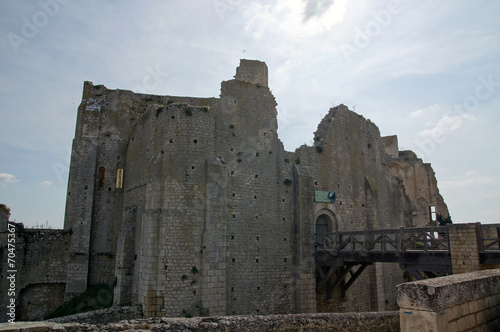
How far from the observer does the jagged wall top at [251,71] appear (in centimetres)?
1757

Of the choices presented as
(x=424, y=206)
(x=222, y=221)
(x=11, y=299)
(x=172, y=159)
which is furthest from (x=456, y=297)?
(x=424, y=206)

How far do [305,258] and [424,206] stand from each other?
1765cm

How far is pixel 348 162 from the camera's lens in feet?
61.4

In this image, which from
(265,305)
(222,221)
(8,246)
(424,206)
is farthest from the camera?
(424,206)

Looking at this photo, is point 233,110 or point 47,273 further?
point 47,273

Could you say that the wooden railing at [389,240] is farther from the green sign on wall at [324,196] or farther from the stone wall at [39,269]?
the stone wall at [39,269]

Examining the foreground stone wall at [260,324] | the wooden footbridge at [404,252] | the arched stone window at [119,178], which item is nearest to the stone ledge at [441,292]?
the foreground stone wall at [260,324]

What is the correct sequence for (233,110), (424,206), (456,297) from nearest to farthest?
(456,297), (233,110), (424,206)

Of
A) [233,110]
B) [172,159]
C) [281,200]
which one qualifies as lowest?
[281,200]

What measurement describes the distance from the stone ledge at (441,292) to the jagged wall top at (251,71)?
46.1 feet

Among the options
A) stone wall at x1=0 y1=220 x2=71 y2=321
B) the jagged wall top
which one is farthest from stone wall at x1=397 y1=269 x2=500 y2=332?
stone wall at x1=0 y1=220 x2=71 y2=321

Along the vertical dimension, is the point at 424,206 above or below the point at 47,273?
above

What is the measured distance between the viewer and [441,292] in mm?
4320

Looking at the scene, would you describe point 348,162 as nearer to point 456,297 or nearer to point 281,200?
point 281,200
